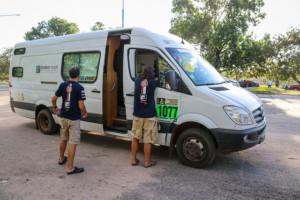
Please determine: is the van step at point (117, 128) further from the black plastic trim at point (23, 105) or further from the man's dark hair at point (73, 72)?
the black plastic trim at point (23, 105)

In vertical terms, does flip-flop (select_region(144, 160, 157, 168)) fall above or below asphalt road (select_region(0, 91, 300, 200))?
above

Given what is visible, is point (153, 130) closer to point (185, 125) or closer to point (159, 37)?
point (185, 125)

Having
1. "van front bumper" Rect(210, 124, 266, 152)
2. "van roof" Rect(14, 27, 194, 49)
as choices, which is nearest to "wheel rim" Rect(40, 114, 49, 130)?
"van roof" Rect(14, 27, 194, 49)

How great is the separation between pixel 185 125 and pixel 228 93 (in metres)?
0.93

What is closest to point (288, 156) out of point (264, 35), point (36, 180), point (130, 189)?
point (130, 189)

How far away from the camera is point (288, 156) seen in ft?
16.8

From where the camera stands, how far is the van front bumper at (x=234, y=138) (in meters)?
4.05

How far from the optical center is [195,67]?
15.9 feet

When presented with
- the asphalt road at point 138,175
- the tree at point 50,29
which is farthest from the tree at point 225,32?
the tree at point 50,29

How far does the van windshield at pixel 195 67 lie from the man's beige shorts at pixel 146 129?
104cm

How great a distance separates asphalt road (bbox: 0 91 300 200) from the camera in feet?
11.5

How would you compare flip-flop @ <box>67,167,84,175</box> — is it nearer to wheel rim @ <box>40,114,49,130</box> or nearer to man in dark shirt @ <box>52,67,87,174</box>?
man in dark shirt @ <box>52,67,87,174</box>

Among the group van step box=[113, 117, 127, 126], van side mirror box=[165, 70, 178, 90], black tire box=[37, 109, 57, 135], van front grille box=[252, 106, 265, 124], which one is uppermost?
van side mirror box=[165, 70, 178, 90]

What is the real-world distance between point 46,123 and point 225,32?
1832 centimetres
